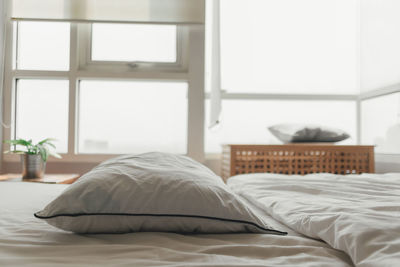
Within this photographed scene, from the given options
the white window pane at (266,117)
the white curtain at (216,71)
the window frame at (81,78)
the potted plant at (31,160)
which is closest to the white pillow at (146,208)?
the white curtain at (216,71)

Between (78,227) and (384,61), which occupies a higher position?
(384,61)

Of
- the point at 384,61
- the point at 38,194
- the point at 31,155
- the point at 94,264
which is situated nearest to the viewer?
the point at 94,264

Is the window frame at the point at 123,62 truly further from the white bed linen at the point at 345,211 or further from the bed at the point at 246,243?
the bed at the point at 246,243

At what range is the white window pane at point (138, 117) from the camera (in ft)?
9.02

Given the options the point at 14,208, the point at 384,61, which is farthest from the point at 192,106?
the point at 14,208

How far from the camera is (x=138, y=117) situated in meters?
2.78

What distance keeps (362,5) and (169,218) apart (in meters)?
2.71

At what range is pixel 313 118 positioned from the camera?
285 centimetres

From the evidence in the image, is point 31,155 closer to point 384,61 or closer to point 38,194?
point 38,194

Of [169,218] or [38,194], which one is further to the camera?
[38,194]

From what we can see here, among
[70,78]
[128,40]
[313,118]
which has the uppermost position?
[128,40]

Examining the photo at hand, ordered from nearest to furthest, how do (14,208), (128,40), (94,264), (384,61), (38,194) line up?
(94,264), (14,208), (38,194), (384,61), (128,40)

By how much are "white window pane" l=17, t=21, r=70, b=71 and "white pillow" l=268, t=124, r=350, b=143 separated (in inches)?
63.7

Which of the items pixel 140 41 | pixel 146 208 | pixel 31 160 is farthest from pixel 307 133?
pixel 146 208
